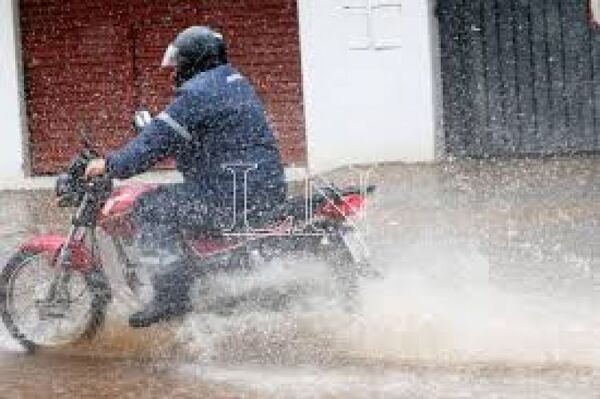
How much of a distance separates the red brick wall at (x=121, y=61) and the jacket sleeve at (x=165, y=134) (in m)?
7.44

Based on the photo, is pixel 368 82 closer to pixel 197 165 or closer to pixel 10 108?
pixel 10 108

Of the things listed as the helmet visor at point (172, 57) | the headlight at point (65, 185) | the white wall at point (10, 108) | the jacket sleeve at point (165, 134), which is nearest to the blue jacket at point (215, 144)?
the jacket sleeve at point (165, 134)

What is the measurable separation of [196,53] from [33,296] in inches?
64.0

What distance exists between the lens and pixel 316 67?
14.0 metres

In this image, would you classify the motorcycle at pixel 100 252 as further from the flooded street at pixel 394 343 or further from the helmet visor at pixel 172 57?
the helmet visor at pixel 172 57

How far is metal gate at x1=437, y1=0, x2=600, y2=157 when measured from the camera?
547 inches

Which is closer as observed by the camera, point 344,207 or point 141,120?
point 344,207

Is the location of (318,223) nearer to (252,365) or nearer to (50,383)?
(252,365)

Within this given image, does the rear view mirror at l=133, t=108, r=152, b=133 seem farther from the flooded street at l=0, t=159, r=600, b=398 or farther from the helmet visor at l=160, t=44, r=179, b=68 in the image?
the flooded street at l=0, t=159, r=600, b=398

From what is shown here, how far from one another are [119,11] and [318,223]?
8229mm

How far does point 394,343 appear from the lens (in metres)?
7.06

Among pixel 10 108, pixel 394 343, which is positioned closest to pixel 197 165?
pixel 394 343

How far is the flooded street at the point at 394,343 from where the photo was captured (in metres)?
6.40

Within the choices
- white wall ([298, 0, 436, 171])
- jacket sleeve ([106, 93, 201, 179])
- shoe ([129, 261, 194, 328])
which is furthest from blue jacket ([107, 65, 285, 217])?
white wall ([298, 0, 436, 171])
